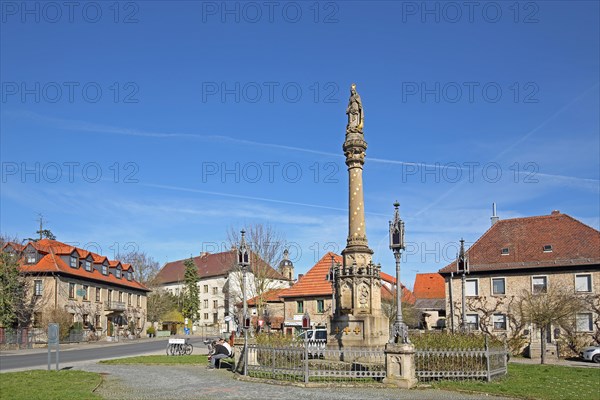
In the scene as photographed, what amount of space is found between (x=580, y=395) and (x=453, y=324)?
84.6 ft

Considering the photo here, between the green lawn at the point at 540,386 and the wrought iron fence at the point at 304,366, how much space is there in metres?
2.03

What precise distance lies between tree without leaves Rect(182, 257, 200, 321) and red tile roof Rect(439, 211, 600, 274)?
59.8 m

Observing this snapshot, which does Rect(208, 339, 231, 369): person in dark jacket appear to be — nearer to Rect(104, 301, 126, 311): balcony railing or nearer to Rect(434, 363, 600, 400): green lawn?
Rect(434, 363, 600, 400): green lawn

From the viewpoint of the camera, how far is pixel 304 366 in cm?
1620

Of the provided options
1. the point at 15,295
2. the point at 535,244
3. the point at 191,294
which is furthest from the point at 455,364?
the point at 191,294

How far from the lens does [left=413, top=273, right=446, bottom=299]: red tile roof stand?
6247cm

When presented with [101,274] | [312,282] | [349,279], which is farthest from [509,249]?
[101,274]

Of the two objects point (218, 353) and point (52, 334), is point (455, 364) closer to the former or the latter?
point (218, 353)

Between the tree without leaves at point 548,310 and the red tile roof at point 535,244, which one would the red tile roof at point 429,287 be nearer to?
the red tile roof at point 535,244

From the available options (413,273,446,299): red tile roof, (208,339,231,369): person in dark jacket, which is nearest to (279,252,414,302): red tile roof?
(413,273,446,299): red tile roof

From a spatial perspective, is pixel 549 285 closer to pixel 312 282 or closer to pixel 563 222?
pixel 563 222

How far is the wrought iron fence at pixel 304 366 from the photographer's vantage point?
52.9ft

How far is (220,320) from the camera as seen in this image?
93312 millimetres

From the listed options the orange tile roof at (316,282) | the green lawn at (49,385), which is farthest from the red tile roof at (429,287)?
the green lawn at (49,385)
